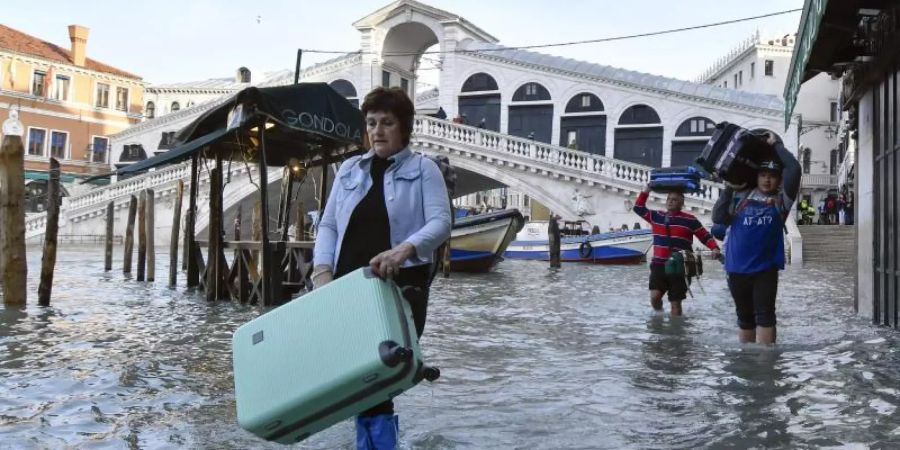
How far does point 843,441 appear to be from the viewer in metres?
3.91

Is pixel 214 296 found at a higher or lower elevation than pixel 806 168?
lower

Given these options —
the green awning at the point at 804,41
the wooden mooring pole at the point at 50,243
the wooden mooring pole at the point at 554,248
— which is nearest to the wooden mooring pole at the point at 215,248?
the wooden mooring pole at the point at 50,243

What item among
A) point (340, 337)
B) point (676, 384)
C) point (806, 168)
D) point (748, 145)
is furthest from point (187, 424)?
point (806, 168)

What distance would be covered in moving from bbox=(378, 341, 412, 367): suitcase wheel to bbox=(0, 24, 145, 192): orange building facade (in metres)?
43.5

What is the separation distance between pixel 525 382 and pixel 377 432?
253 centimetres

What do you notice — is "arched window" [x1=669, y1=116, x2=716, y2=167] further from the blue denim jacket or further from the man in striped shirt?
the blue denim jacket

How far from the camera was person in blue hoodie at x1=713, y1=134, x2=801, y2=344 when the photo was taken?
5.98m

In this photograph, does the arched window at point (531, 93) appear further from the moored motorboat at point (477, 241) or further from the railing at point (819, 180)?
the railing at point (819, 180)

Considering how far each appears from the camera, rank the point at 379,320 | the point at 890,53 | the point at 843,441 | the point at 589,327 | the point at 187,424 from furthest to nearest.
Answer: the point at 589,327 < the point at 890,53 < the point at 187,424 < the point at 843,441 < the point at 379,320

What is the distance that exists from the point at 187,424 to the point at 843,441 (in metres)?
3.31

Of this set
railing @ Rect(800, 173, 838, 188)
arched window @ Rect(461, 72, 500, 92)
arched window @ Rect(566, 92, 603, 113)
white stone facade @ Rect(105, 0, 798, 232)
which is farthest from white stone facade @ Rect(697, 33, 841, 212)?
arched window @ Rect(461, 72, 500, 92)

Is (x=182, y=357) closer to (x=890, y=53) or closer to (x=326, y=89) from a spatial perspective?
(x=326, y=89)

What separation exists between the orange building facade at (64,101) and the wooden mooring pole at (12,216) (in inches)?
1357

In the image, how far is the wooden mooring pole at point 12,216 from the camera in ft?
33.2
